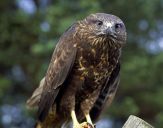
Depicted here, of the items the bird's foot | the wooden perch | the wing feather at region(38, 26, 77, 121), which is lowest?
the wooden perch

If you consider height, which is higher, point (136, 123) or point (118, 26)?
point (118, 26)

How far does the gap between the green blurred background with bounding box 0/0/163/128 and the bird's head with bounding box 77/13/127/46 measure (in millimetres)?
4472

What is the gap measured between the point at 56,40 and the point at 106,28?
Answer: 4868 millimetres

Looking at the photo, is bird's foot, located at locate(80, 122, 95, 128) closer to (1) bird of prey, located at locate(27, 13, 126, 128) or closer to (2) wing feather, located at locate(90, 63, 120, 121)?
(1) bird of prey, located at locate(27, 13, 126, 128)

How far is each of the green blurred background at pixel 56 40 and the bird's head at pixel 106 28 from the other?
4.47 m

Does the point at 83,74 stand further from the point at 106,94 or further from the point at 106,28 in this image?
the point at 106,28

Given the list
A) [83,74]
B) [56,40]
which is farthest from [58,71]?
[56,40]

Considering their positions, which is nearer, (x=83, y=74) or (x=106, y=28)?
(x=106, y=28)

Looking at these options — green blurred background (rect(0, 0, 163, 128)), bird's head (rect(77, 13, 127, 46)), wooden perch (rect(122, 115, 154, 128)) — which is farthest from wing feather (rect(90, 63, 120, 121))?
green blurred background (rect(0, 0, 163, 128))

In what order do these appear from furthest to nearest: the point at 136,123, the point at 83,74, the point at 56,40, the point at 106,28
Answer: the point at 56,40, the point at 83,74, the point at 106,28, the point at 136,123

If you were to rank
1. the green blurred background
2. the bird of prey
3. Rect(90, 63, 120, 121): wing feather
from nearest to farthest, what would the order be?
the bird of prey, Rect(90, 63, 120, 121): wing feather, the green blurred background

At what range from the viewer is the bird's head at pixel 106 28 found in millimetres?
5449

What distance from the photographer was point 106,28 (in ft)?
17.9

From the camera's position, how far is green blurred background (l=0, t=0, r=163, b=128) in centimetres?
1070
